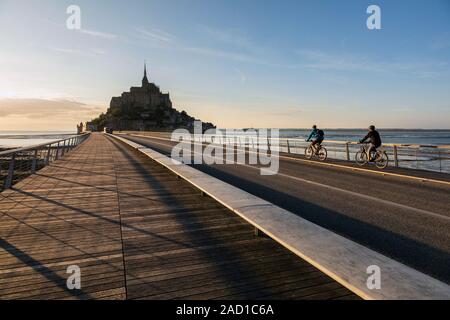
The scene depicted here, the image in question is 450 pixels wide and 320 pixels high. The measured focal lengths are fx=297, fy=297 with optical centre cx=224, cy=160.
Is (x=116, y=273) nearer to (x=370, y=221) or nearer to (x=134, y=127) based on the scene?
(x=370, y=221)

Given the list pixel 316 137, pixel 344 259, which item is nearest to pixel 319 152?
pixel 316 137

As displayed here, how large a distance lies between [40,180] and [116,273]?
8.51m

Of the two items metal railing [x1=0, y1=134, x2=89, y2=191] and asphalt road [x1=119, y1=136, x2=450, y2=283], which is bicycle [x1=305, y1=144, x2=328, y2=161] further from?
metal railing [x1=0, y1=134, x2=89, y2=191]

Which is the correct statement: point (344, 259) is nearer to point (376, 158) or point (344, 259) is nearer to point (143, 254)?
point (143, 254)

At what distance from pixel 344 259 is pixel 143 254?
2.67m

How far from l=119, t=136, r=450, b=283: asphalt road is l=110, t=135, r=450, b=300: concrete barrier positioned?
→ 92 centimetres

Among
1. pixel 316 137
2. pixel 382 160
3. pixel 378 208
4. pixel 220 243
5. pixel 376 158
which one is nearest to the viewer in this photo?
pixel 220 243

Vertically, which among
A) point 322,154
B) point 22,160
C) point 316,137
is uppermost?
point 316,137

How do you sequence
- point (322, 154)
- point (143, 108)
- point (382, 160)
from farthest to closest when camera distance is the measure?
point (143, 108), point (322, 154), point (382, 160)

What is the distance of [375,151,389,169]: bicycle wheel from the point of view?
14.3 meters

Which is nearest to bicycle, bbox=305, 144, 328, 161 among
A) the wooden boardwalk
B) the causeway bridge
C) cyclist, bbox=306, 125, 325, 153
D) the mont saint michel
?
cyclist, bbox=306, 125, 325, 153

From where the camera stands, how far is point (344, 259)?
3.47 meters

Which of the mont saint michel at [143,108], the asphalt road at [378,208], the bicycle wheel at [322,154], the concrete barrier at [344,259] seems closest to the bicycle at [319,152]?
the bicycle wheel at [322,154]

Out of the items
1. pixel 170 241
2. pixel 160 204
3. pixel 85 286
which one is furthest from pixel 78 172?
pixel 85 286
